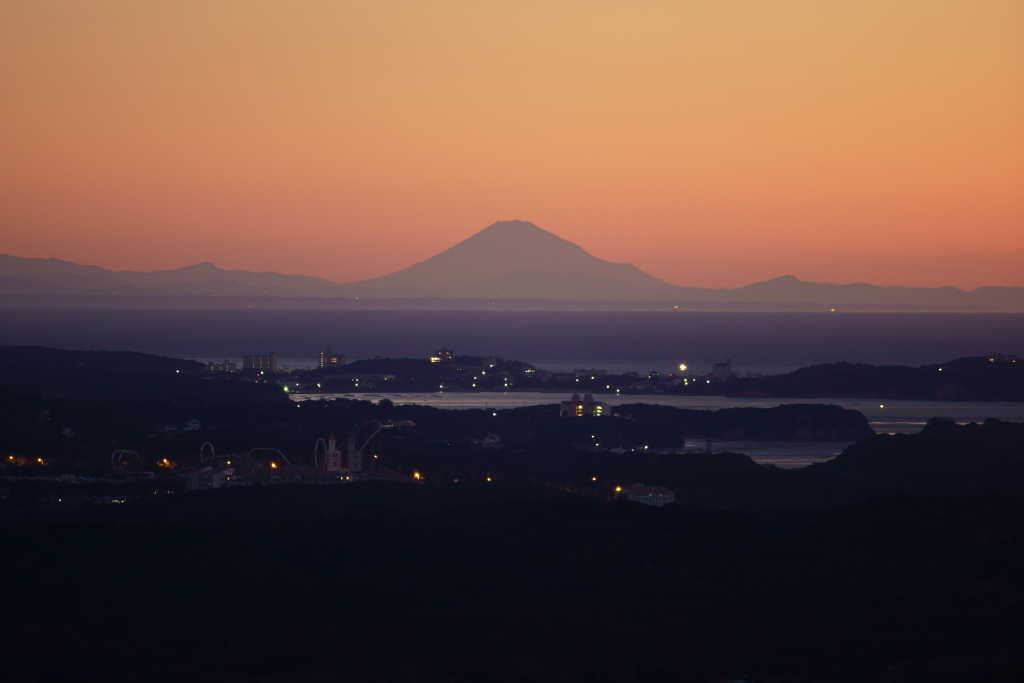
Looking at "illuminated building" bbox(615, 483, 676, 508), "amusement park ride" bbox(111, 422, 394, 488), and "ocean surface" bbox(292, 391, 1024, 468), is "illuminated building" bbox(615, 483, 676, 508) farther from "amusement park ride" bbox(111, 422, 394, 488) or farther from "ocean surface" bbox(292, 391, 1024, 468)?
"ocean surface" bbox(292, 391, 1024, 468)

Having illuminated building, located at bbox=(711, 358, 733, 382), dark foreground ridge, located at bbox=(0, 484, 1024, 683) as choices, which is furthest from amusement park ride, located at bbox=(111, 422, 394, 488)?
illuminated building, located at bbox=(711, 358, 733, 382)

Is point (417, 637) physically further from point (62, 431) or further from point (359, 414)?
point (359, 414)

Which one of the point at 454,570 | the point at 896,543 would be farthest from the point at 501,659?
the point at 896,543

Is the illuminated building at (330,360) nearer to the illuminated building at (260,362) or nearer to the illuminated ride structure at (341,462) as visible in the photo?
the illuminated building at (260,362)

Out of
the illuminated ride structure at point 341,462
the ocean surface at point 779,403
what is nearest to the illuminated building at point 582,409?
the ocean surface at point 779,403

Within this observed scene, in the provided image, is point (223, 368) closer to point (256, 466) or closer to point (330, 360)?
point (330, 360)
